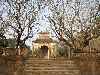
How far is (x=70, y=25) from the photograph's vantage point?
1011 inches

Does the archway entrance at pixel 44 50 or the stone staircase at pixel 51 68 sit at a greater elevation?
the archway entrance at pixel 44 50

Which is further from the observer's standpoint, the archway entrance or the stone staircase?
the archway entrance

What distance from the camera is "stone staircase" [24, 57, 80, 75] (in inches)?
701

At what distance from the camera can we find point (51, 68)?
18844 millimetres

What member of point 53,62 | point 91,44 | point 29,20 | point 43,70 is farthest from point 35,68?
point 91,44

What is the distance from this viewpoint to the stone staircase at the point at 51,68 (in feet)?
58.4

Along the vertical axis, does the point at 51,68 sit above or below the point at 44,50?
below

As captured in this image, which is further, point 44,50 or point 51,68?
point 44,50

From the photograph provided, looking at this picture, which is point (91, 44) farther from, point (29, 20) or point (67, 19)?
point (29, 20)

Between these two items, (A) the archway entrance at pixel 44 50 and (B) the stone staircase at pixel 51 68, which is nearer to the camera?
(B) the stone staircase at pixel 51 68

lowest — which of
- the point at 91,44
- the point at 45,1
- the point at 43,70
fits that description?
the point at 43,70

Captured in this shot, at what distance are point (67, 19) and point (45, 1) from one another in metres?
2.91

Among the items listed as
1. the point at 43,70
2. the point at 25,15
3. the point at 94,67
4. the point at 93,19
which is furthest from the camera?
the point at 93,19

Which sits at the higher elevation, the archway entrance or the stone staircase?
the archway entrance
